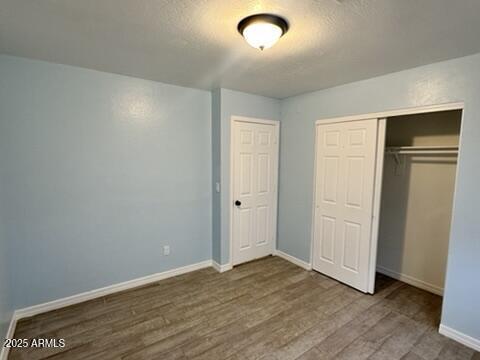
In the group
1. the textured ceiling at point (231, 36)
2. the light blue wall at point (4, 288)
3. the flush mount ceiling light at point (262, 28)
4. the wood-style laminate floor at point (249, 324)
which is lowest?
the wood-style laminate floor at point (249, 324)

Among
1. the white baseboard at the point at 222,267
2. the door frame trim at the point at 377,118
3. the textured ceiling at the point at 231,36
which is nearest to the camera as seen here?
the textured ceiling at the point at 231,36

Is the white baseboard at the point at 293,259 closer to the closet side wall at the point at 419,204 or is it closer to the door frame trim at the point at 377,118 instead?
the door frame trim at the point at 377,118

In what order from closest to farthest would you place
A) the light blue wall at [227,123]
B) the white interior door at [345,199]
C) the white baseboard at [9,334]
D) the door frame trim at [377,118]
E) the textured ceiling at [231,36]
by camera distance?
the textured ceiling at [231,36] → the white baseboard at [9,334] → the door frame trim at [377,118] → the white interior door at [345,199] → the light blue wall at [227,123]

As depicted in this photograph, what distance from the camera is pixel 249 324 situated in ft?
7.61

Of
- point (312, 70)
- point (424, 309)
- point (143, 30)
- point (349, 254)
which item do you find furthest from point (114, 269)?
point (424, 309)

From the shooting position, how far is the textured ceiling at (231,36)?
56.8 inches

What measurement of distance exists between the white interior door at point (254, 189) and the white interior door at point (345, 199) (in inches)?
28.3

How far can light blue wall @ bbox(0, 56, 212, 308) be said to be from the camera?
7.45 ft

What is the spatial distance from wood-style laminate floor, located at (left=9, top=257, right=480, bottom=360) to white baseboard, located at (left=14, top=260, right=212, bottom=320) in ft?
0.25

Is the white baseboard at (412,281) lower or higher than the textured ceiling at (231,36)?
lower

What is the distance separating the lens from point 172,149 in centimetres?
309

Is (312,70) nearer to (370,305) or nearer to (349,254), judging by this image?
(349,254)

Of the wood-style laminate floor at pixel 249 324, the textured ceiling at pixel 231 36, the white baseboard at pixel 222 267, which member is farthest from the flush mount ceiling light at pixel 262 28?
the white baseboard at pixel 222 267

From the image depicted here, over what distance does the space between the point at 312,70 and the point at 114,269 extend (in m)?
3.06
